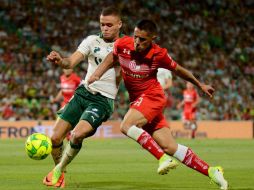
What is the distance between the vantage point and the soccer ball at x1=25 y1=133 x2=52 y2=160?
10.5 metres

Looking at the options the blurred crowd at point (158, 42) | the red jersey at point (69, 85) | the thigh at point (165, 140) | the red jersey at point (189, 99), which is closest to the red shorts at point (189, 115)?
the red jersey at point (189, 99)

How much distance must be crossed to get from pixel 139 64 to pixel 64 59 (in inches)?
41.2

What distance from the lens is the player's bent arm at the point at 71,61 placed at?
10300 millimetres

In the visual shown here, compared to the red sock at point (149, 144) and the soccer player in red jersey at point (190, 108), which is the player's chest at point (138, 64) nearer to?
the red sock at point (149, 144)

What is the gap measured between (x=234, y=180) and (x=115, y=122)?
57.1ft

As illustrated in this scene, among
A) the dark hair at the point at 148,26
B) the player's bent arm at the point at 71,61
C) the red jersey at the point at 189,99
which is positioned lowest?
the red jersey at the point at 189,99

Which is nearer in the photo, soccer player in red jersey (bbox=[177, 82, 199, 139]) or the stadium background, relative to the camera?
the stadium background

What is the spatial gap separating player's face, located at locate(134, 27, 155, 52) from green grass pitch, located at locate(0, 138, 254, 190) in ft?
6.94

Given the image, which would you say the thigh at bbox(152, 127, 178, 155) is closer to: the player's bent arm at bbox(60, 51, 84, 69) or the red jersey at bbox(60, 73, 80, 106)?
the player's bent arm at bbox(60, 51, 84, 69)

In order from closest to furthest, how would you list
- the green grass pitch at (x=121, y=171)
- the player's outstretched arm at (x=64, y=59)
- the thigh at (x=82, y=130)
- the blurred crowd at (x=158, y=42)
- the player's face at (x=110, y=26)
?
1. the player's outstretched arm at (x=64, y=59)
2. the thigh at (x=82, y=130)
3. the player's face at (x=110, y=26)
4. the green grass pitch at (x=121, y=171)
5. the blurred crowd at (x=158, y=42)

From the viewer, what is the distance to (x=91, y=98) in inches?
433

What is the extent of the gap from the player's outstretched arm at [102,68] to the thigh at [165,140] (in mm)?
1096

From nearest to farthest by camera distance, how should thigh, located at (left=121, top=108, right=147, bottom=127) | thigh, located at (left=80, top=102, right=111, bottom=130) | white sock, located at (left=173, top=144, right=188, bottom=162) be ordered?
1. thigh, located at (left=121, top=108, right=147, bottom=127)
2. white sock, located at (left=173, top=144, right=188, bottom=162)
3. thigh, located at (left=80, top=102, right=111, bottom=130)

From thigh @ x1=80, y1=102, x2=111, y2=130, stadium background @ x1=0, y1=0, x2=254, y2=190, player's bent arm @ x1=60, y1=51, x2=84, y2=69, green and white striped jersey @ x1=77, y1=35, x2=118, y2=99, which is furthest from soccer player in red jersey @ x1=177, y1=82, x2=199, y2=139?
player's bent arm @ x1=60, y1=51, x2=84, y2=69
